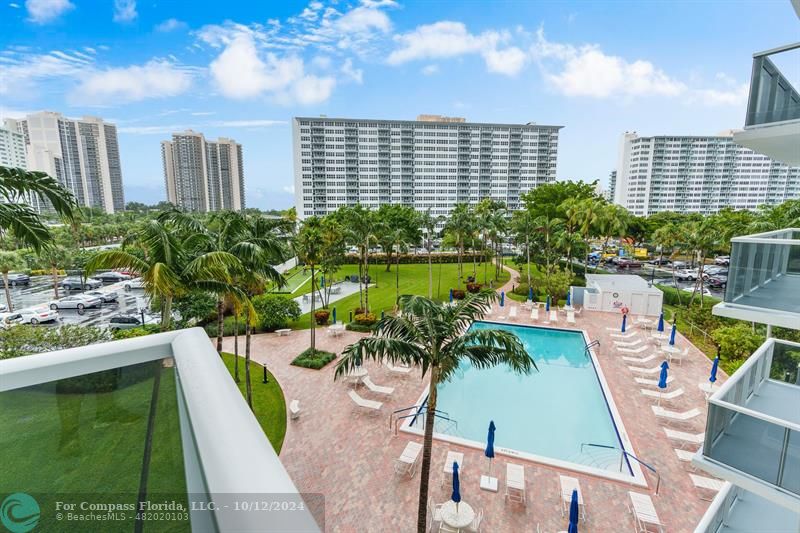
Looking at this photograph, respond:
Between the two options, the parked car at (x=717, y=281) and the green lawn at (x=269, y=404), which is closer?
the green lawn at (x=269, y=404)

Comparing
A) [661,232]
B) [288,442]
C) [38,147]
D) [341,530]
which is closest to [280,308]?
[288,442]

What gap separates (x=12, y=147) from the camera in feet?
232

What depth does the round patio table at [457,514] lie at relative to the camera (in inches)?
333

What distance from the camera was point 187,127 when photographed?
109 metres

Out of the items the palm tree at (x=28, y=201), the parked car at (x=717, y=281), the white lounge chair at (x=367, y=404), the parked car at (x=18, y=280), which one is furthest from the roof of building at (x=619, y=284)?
the parked car at (x=18, y=280)

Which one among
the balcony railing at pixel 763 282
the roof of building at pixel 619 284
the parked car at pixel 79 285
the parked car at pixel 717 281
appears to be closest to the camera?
the balcony railing at pixel 763 282

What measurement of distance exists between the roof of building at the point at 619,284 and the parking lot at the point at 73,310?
34.4m

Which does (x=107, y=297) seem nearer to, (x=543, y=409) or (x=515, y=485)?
(x=543, y=409)

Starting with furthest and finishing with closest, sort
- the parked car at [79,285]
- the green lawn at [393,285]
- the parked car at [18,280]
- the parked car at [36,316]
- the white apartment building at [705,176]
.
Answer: the white apartment building at [705,176] < the parked car at [18,280] < the parked car at [79,285] < the green lawn at [393,285] < the parked car at [36,316]

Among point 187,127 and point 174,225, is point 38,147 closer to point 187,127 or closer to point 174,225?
point 187,127

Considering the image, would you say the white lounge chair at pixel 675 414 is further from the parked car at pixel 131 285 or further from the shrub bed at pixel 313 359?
the parked car at pixel 131 285

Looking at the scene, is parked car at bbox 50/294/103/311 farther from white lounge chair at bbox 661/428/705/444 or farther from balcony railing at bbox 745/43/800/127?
balcony railing at bbox 745/43/800/127

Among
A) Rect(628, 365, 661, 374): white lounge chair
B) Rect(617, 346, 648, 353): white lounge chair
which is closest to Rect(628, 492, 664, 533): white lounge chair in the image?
Rect(628, 365, 661, 374): white lounge chair

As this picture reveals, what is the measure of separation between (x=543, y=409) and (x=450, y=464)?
647 centimetres
